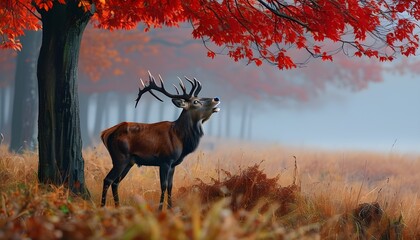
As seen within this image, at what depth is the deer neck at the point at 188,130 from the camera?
351 inches

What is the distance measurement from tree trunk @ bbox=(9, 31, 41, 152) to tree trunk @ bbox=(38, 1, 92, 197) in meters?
9.78

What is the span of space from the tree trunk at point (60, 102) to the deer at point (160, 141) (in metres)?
1.01

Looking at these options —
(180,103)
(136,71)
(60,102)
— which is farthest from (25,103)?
(136,71)

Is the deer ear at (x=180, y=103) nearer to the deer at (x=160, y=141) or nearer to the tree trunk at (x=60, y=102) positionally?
the deer at (x=160, y=141)

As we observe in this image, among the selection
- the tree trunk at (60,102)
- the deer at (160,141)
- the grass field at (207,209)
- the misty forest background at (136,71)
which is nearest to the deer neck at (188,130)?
the deer at (160,141)

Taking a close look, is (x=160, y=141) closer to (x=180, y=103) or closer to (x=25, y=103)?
(x=180, y=103)

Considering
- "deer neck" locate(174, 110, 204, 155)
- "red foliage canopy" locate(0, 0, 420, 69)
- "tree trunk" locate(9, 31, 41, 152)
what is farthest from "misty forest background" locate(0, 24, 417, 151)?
"deer neck" locate(174, 110, 204, 155)

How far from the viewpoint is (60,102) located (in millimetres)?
9656

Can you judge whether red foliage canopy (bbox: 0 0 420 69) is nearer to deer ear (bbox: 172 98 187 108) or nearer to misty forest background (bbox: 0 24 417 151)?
deer ear (bbox: 172 98 187 108)

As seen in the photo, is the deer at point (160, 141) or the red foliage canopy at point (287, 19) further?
the red foliage canopy at point (287, 19)

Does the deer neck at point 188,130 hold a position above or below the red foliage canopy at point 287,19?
below

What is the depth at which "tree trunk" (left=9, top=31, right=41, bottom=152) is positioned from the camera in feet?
64.4

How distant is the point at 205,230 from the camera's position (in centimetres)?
379

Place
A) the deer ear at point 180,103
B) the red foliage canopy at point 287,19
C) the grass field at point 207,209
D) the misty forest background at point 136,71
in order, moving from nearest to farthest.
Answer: the grass field at point 207,209, the deer ear at point 180,103, the red foliage canopy at point 287,19, the misty forest background at point 136,71
